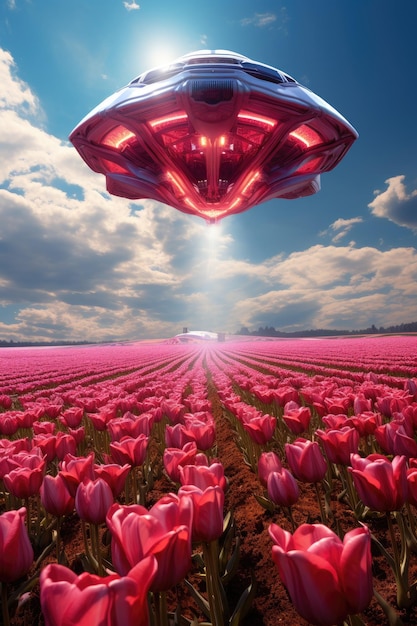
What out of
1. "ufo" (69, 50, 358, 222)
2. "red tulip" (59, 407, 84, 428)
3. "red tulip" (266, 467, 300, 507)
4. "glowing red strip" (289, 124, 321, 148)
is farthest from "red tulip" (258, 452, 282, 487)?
"glowing red strip" (289, 124, 321, 148)

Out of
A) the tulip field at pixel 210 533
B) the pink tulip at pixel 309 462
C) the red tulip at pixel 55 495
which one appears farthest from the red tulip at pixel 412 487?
the red tulip at pixel 55 495

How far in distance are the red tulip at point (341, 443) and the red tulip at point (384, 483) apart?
0.66m

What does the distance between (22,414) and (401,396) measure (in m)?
4.35

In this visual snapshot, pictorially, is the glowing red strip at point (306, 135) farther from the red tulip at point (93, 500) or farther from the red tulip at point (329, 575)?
the red tulip at point (329, 575)

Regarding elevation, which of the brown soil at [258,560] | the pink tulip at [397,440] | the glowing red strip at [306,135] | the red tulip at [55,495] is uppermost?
the glowing red strip at [306,135]

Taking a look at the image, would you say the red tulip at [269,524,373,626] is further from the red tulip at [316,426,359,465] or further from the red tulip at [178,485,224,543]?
the red tulip at [316,426,359,465]

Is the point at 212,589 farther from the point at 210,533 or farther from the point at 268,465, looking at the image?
the point at 268,465

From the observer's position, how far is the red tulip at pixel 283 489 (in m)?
1.91

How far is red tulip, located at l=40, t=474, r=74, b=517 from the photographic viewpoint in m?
1.89

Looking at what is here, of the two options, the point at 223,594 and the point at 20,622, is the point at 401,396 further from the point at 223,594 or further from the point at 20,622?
the point at 20,622

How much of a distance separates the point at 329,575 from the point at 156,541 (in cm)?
50

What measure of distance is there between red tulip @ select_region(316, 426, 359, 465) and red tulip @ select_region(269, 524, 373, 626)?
4.32 feet

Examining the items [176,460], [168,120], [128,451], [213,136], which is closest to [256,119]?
[213,136]

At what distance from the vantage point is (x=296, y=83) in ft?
51.4
